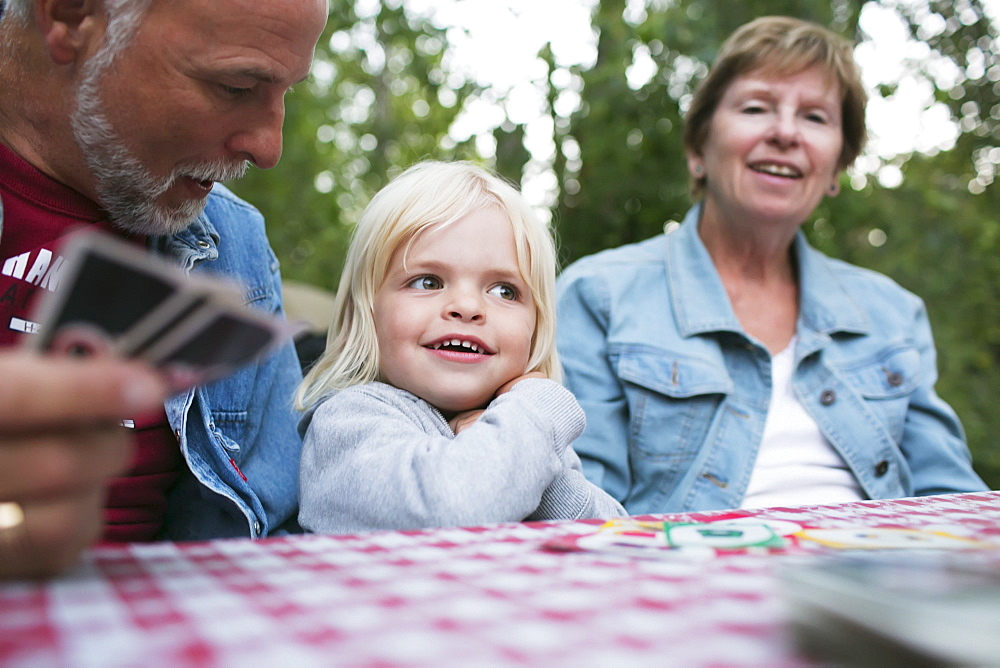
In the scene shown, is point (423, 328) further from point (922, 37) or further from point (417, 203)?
point (922, 37)

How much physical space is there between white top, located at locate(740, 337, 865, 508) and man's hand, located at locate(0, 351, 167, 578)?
1.76m

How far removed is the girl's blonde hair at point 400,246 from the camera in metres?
1.68

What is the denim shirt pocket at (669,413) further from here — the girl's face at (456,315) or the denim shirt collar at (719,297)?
the girl's face at (456,315)

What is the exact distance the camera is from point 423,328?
1.61 metres

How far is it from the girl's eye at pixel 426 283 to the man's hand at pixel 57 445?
0.93m

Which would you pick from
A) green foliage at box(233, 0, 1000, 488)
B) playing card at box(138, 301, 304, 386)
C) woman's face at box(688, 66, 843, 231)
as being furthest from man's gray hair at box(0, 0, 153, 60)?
green foliage at box(233, 0, 1000, 488)

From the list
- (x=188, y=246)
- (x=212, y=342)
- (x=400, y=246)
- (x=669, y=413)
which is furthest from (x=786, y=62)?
(x=212, y=342)

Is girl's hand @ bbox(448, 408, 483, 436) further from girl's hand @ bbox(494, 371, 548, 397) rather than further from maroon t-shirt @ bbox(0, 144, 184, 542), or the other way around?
maroon t-shirt @ bbox(0, 144, 184, 542)

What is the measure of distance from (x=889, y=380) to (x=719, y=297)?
0.56 meters

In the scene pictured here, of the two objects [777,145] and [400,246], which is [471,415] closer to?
[400,246]

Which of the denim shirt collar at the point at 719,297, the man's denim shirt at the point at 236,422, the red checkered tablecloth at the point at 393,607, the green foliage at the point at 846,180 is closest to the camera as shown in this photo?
the red checkered tablecloth at the point at 393,607

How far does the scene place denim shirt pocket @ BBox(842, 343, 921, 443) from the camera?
7.86ft

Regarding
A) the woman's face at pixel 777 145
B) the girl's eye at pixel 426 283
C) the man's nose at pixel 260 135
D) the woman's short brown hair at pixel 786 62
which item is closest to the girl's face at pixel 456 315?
the girl's eye at pixel 426 283

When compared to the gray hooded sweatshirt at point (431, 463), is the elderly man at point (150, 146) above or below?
above
